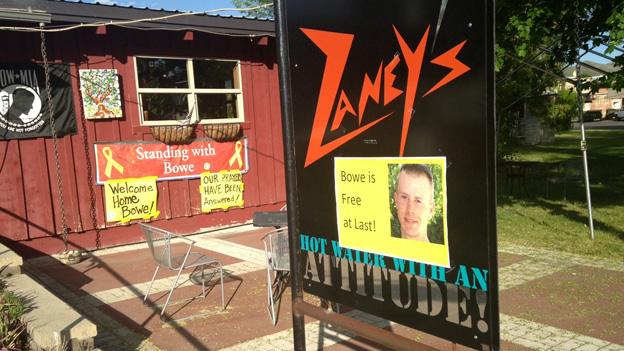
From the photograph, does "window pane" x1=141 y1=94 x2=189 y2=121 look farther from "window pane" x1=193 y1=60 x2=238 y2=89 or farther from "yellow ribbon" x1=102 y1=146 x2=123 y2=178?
"yellow ribbon" x1=102 y1=146 x2=123 y2=178

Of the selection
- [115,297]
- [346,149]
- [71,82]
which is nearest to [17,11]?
[71,82]

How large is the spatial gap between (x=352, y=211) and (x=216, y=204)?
24.3ft

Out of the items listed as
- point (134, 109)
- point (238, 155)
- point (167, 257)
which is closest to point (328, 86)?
point (167, 257)

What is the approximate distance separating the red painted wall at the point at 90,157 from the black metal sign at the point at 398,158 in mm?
6590

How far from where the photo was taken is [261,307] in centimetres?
507

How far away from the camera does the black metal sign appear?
4.98ft

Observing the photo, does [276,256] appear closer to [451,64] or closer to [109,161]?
[451,64]

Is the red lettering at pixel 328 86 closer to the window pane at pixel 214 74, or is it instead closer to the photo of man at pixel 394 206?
the photo of man at pixel 394 206

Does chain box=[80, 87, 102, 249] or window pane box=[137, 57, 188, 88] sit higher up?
window pane box=[137, 57, 188, 88]

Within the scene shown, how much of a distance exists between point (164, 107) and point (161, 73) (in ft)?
1.87

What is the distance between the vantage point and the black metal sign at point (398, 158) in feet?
4.98

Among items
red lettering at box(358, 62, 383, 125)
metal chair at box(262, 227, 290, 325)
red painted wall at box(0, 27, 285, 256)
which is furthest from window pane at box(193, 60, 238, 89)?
red lettering at box(358, 62, 383, 125)

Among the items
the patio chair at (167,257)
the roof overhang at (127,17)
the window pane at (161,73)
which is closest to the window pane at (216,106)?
the window pane at (161,73)

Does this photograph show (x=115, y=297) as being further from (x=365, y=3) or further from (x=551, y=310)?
(x=365, y=3)
